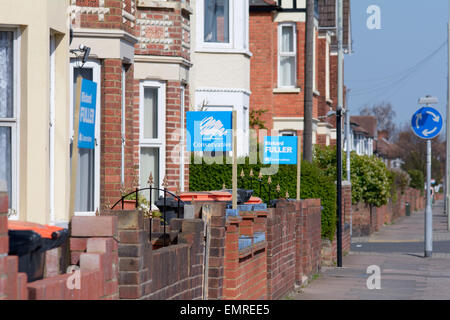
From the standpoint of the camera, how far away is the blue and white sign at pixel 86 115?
23.9 feet

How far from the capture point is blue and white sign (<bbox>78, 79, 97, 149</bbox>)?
7289 mm

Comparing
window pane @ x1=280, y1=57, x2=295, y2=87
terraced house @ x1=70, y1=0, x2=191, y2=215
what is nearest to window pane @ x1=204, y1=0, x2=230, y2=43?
terraced house @ x1=70, y1=0, x2=191, y2=215

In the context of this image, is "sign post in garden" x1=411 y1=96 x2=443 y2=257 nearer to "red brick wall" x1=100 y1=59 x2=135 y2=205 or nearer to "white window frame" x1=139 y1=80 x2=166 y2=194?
"white window frame" x1=139 y1=80 x2=166 y2=194

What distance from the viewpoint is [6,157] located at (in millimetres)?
9406

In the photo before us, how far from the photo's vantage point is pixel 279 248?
1523 centimetres

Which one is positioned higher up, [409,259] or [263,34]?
[263,34]

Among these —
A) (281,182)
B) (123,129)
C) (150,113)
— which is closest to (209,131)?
(150,113)

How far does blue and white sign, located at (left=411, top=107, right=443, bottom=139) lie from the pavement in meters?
3.22

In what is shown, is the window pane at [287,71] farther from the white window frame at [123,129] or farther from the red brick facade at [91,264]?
the red brick facade at [91,264]

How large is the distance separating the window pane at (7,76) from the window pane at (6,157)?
0.15 metres

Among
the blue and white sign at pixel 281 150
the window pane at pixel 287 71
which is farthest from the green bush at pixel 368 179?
the blue and white sign at pixel 281 150
